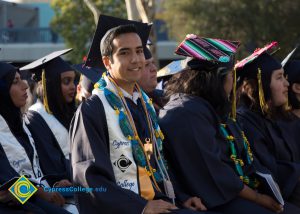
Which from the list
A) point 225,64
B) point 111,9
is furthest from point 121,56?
point 111,9

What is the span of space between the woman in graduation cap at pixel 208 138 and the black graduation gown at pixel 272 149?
0.33m

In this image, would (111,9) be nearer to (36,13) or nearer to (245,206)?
(36,13)

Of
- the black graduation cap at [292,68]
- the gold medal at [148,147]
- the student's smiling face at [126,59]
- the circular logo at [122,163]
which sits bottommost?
the circular logo at [122,163]

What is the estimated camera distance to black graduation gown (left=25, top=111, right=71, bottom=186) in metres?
5.43

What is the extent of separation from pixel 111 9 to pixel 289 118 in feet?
55.0

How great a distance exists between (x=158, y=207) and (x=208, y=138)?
82 cm

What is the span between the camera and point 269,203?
4.78 meters

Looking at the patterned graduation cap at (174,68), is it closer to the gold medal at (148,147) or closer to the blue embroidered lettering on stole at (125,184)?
the gold medal at (148,147)

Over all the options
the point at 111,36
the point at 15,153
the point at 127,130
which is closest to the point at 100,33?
the point at 111,36

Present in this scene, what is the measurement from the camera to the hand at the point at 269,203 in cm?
476

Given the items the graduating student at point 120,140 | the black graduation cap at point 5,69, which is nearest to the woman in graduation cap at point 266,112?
the graduating student at point 120,140

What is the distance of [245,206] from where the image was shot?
4.54m

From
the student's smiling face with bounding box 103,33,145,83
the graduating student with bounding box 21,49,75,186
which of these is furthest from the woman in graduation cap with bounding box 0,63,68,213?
the student's smiling face with bounding box 103,33,145,83

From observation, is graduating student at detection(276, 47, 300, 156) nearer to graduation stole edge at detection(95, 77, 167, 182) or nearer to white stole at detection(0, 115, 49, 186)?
graduation stole edge at detection(95, 77, 167, 182)
